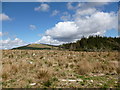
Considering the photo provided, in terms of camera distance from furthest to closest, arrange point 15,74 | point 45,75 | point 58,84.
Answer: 1. point 15,74
2. point 45,75
3. point 58,84

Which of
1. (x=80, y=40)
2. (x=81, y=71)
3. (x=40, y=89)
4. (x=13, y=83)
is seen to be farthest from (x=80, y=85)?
(x=80, y=40)

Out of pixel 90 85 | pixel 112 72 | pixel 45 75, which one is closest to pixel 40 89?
pixel 45 75

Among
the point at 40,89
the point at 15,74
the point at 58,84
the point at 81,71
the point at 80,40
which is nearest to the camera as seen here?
the point at 40,89

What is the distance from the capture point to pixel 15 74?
5680 mm

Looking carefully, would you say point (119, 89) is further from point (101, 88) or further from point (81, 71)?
point (81, 71)

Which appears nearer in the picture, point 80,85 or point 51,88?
point 51,88

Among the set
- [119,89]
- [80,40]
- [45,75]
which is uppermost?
[80,40]

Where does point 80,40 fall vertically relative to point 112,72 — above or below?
above

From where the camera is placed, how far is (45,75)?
5109 millimetres

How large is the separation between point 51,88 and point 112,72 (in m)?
3.64

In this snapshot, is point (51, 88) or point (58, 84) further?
point (58, 84)

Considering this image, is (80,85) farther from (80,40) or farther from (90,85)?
(80,40)

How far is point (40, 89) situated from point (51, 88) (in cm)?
33

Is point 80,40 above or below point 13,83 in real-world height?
above
